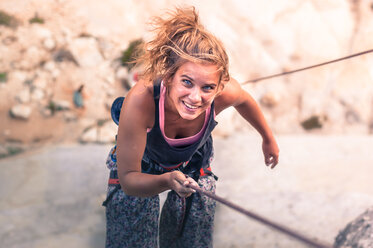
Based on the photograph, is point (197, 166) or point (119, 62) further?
point (119, 62)

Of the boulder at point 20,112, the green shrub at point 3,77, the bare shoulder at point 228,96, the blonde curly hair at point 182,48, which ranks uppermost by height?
the blonde curly hair at point 182,48

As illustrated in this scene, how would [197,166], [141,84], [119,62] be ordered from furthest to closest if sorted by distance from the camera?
[119,62], [197,166], [141,84]

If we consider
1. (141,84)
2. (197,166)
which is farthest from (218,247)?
(141,84)

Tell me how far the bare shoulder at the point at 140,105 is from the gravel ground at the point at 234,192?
5.88ft

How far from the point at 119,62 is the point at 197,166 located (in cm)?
386

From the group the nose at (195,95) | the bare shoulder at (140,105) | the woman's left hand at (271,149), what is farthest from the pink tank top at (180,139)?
the woman's left hand at (271,149)

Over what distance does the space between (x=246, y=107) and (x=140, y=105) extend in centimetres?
68

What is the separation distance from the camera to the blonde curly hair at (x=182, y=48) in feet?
4.09

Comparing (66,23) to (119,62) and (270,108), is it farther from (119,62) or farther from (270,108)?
(270,108)

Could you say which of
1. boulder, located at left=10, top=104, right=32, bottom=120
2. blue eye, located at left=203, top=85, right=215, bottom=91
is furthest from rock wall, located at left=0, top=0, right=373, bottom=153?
blue eye, located at left=203, top=85, right=215, bottom=91

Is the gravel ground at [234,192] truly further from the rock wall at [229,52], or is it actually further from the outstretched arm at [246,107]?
the outstretched arm at [246,107]

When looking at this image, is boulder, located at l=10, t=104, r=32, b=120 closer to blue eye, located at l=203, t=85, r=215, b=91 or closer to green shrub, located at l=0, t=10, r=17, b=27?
green shrub, located at l=0, t=10, r=17, b=27

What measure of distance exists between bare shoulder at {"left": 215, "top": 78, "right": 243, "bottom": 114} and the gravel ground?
5.09 ft

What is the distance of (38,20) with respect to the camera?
5.34 m
